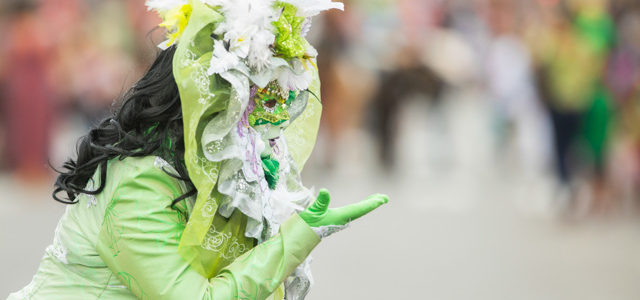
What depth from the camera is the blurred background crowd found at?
941 centimetres

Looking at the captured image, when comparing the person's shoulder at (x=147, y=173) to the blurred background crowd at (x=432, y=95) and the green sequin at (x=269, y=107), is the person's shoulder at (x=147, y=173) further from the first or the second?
the blurred background crowd at (x=432, y=95)

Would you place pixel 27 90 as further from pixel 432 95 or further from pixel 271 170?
pixel 271 170

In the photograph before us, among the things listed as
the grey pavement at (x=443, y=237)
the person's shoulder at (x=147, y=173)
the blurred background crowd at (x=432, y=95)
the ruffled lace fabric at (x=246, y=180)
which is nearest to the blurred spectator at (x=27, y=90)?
the blurred background crowd at (x=432, y=95)

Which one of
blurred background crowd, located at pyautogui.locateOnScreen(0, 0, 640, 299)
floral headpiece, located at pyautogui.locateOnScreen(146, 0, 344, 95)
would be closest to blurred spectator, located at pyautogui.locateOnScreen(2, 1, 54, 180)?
blurred background crowd, located at pyautogui.locateOnScreen(0, 0, 640, 299)

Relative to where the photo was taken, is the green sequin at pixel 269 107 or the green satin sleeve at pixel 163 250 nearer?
the green satin sleeve at pixel 163 250

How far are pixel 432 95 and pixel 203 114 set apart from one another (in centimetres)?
896

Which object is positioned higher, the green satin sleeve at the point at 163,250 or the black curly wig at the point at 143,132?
the black curly wig at the point at 143,132

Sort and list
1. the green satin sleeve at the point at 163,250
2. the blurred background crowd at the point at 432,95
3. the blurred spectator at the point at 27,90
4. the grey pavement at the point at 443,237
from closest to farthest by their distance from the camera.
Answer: the green satin sleeve at the point at 163,250
the grey pavement at the point at 443,237
the blurred background crowd at the point at 432,95
the blurred spectator at the point at 27,90

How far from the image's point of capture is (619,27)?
9.85m

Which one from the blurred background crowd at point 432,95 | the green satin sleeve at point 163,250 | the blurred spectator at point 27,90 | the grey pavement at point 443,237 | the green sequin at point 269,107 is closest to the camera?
the green satin sleeve at point 163,250

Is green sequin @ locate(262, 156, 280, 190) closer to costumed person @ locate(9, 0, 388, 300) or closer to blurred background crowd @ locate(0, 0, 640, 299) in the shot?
costumed person @ locate(9, 0, 388, 300)

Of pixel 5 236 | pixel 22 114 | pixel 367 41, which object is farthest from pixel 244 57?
pixel 367 41

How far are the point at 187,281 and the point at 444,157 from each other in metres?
9.71

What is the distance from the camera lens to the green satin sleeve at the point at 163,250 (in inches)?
94.7
